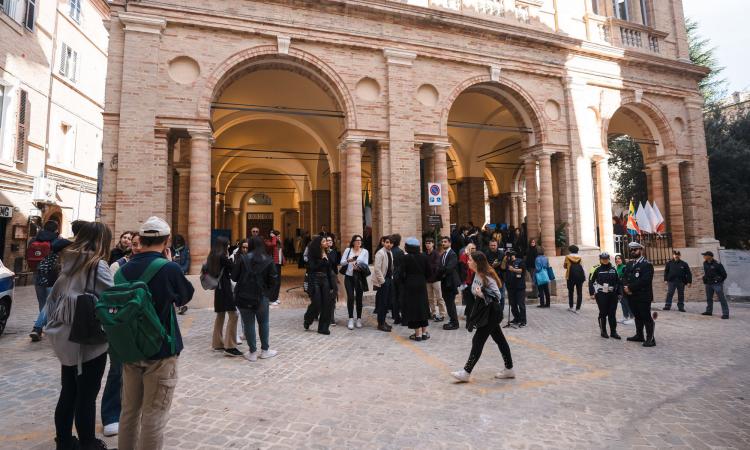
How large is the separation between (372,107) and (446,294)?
6202 millimetres

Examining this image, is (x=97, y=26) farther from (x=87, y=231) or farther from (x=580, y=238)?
(x=580, y=238)

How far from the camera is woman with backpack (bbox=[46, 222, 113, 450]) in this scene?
109 inches

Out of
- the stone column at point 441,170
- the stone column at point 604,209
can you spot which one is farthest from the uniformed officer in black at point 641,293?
the stone column at point 604,209

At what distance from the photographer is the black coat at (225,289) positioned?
5.51 m

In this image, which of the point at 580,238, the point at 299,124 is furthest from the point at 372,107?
the point at 580,238

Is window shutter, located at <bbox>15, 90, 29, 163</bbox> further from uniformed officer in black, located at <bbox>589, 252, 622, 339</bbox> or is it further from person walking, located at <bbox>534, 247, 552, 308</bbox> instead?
uniformed officer in black, located at <bbox>589, 252, 622, 339</bbox>

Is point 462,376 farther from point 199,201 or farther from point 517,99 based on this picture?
point 517,99

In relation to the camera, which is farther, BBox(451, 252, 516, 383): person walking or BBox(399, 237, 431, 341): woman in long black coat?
BBox(399, 237, 431, 341): woman in long black coat

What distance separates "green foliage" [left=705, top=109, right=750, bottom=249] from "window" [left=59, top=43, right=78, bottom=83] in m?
28.5

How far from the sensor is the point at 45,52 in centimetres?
1542

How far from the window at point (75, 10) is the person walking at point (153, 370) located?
69.7 feet

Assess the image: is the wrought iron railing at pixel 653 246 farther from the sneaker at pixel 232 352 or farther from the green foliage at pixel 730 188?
the sneaker at pixel 232 352

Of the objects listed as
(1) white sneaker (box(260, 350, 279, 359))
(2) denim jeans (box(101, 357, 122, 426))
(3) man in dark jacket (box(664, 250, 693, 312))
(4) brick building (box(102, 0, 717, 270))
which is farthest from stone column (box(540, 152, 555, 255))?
(2) denim jeans (box(101, 357, 122, 426))

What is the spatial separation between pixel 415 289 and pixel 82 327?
4.50m
